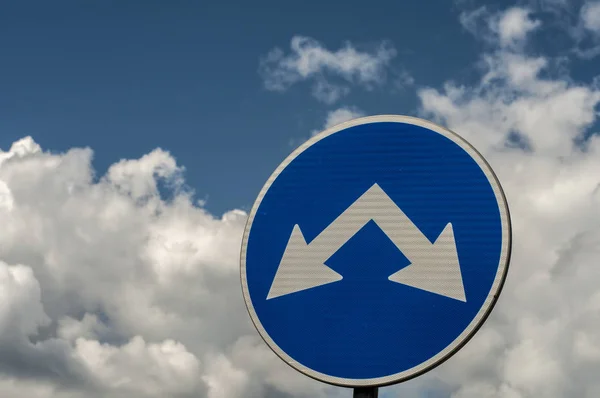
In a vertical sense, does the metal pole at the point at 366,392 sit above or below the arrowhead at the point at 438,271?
below

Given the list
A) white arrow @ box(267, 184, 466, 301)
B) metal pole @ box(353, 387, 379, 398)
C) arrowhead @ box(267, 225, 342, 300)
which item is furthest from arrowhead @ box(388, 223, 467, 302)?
metal pole @ box(353, 387, 379, 398)

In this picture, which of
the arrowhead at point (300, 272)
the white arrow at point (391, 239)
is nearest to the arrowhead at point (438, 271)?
the white arrow at point (391, 239)

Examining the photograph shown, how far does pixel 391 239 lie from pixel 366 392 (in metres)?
0.68

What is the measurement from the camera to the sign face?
3.26 meters

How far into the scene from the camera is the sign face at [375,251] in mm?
3256

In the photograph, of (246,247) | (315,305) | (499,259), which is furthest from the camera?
(246,247)

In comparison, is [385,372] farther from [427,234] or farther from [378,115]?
[378,115]

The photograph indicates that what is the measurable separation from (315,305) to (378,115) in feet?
3.16

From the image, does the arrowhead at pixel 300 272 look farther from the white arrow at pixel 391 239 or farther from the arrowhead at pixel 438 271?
the arrowhead at pixel 438 271

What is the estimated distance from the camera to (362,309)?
3361 mm

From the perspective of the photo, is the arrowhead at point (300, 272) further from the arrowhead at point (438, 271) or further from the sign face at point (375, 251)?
the arrowhead at point (438, 271)

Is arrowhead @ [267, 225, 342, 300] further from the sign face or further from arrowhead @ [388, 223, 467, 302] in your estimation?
arrowhead @ [388, 223, 467, 302]

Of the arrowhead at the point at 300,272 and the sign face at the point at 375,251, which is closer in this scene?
the sign face at the point at 375,251

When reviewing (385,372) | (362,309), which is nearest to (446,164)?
(362,309)
